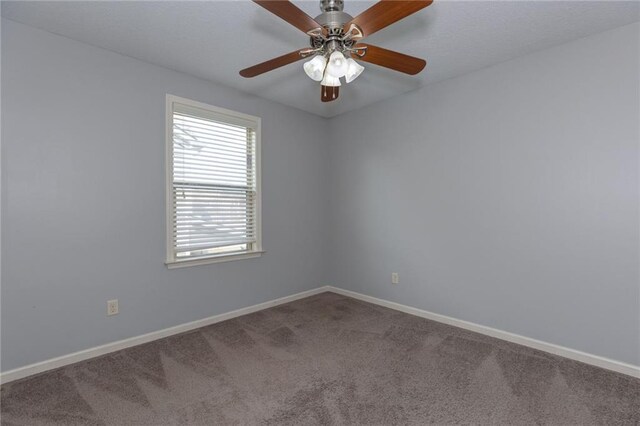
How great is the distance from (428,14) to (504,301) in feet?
8.02

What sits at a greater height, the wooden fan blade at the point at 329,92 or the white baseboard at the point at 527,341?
the wooden fan blade at the point at 329,92

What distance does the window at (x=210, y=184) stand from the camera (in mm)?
2988

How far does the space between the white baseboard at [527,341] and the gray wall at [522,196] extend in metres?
0.05

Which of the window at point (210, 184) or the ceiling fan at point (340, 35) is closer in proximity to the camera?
the ceiling fan at point (340, 35)

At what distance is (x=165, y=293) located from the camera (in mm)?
2924

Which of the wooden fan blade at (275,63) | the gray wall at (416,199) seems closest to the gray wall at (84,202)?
the gray wall at (416,199)

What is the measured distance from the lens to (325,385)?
2129 millimetres

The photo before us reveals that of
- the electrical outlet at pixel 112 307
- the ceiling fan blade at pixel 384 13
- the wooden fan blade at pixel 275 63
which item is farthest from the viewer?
the electrical outlet at pixel 112 307

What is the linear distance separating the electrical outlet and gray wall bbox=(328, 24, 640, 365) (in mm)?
2670

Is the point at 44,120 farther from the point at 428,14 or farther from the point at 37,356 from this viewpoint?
the point at 428,14

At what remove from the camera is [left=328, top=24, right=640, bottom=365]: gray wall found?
230 centimetres

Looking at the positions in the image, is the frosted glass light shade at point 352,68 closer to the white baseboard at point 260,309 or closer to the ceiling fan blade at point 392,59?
the ceiling fan blade at point 392,59

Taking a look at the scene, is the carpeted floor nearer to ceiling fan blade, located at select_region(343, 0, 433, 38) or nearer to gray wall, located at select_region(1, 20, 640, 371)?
gray wall, located at select_region(1, 20, 640, 371)

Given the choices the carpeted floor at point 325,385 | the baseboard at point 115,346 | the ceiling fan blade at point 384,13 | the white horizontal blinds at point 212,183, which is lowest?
the carpeted floor at point 325,385
